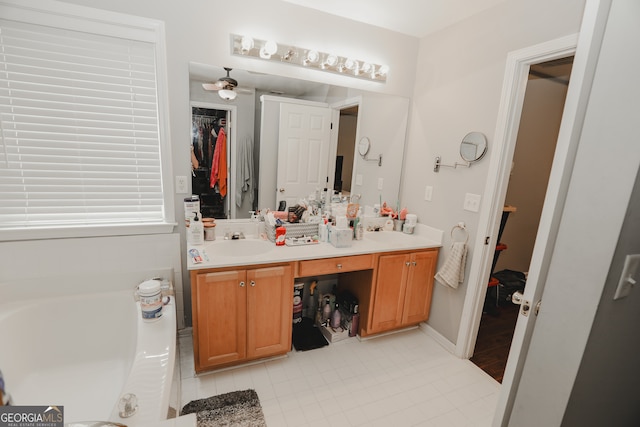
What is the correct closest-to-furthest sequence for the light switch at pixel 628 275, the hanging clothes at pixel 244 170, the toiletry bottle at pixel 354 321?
the light switch at pixel 628 275, the hanging clothes at pixel 244 170, the toiletry bottle at pixel 354 321

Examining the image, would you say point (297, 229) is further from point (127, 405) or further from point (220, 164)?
point (127, 405)

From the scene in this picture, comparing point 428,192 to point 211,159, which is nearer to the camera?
point 211,159

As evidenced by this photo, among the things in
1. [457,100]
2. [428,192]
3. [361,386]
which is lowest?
[361,386]

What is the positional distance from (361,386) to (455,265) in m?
1.13

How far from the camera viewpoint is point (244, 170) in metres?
2.28

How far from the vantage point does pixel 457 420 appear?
178 centimetres

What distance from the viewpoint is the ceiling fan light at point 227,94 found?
2104mm

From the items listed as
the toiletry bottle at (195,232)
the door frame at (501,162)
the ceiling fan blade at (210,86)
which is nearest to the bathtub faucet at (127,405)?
the toiletry bottle at (195,232)

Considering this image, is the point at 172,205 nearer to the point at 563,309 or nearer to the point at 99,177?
the point at 99,177

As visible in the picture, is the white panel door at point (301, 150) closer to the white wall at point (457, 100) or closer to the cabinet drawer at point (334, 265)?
the cabinet drawer at point (334, 265)

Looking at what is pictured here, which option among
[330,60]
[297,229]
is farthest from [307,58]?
[297,229]

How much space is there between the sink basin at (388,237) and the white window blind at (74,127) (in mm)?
1772

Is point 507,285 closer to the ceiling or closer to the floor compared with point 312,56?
closer to the floor

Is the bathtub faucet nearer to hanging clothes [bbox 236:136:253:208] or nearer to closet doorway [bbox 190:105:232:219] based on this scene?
closet doorway [bbox 190:105:232:219]
